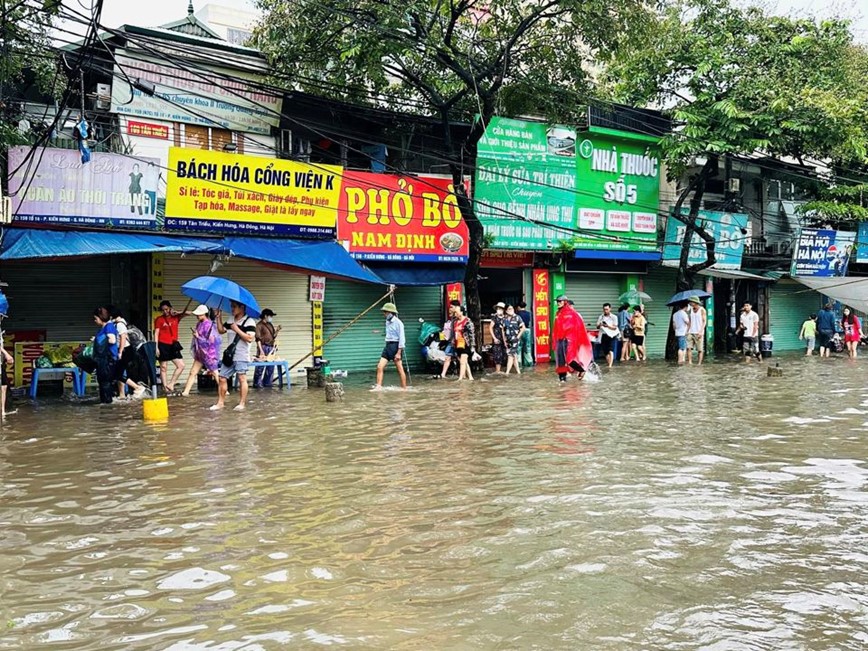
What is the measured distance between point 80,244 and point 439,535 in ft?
37.3

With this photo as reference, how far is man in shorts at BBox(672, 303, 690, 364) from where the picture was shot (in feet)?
75.2

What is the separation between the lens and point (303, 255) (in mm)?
17484

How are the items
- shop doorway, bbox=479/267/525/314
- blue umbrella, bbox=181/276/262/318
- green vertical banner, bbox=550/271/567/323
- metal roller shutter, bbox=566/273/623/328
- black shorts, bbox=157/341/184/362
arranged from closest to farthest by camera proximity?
blue umbrella, bbox=181/276/262/318 → black shorts, bbox=157/341/184/362 → shop doorway, bbox=479/267/525/314 → green vertical banner, bbox=550/271/567/323 → metal roller shutter, bbox=566/273/623/328

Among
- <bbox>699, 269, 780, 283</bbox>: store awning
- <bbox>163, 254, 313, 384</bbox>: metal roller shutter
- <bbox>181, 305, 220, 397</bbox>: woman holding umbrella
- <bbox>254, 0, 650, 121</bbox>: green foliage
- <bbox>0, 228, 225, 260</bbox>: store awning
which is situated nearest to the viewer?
<bbox>181, 305, 220, 397</bbox>: woman holding umbrella

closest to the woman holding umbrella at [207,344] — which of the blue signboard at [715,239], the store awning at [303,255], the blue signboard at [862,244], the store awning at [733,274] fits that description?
the store awning at [303,255]

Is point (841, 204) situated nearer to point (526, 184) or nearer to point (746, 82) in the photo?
point (746, 82)

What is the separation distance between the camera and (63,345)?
16.5m

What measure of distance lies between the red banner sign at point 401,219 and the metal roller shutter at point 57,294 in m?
5.52

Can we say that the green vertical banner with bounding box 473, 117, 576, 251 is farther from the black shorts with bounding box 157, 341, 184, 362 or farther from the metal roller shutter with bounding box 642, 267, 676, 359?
the black shorts with bounding box 157, 341, 184, 362

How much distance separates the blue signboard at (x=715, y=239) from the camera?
2727 cm

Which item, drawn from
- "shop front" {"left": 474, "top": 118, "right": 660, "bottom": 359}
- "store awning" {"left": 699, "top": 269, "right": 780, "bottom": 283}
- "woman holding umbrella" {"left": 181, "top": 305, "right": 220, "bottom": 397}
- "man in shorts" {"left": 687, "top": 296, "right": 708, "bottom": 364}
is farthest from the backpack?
"store awning" {"left": 699, "top": 269, "right": 780, "bottom": 283}

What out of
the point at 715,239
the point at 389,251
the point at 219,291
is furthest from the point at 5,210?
the point at 715,239

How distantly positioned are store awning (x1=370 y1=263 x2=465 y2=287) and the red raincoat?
540 centimetres

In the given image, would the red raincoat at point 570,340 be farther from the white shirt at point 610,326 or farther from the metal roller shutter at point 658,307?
the metal roller shutter at point 658,307
